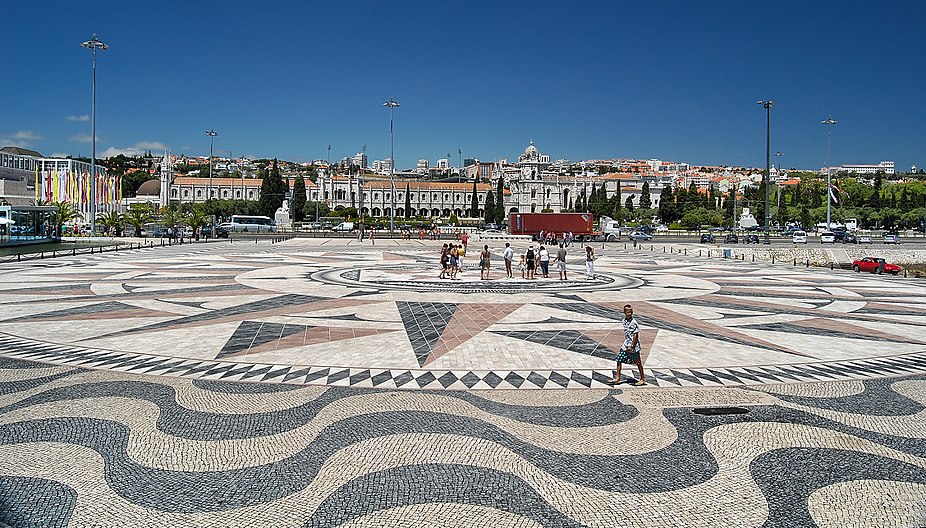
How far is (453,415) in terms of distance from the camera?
8555 millimetres

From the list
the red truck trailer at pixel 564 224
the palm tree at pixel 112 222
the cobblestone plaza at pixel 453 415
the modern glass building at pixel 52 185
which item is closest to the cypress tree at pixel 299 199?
the modern glass building at pixel 52 185

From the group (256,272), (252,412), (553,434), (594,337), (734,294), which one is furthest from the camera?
(256,272)

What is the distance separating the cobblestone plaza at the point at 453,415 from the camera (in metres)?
6.04

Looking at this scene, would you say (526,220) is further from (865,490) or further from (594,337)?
(865,490)

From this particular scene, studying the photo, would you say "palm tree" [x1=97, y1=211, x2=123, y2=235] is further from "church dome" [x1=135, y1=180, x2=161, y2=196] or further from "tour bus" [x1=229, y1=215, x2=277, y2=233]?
"church dome" [x1=135, y1=180, x2=161, y2=196]

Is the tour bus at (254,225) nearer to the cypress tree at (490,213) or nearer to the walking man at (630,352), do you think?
the cypress tree at (490,213)

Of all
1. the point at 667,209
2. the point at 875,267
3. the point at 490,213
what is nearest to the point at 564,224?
the point at 875,267

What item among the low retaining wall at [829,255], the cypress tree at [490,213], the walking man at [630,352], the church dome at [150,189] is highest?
the church dome at [150,189]

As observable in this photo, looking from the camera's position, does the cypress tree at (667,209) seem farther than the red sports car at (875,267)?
Yes

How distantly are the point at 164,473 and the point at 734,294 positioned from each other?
732 inches

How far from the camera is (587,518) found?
227 inches

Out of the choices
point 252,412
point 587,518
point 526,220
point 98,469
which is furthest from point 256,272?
point 526,220

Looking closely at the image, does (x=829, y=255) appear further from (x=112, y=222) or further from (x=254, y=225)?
(x=254, y=225)

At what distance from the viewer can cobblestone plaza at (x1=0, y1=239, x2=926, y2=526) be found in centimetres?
604
